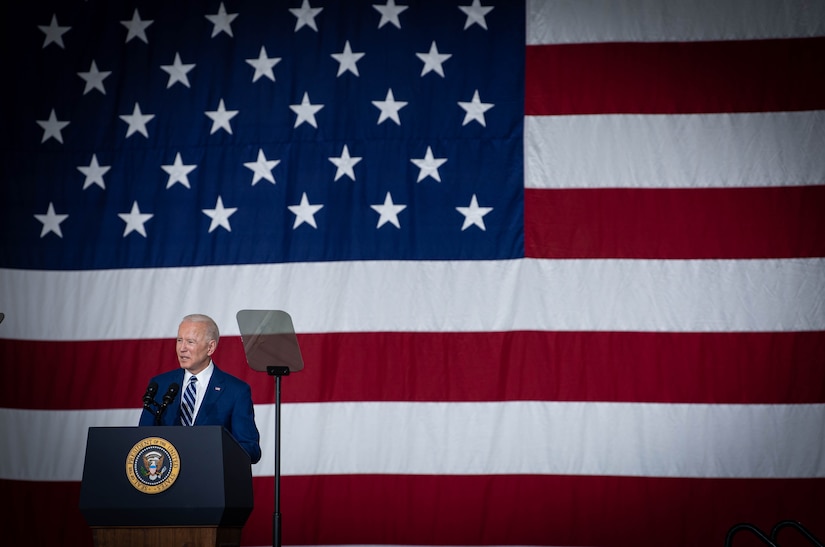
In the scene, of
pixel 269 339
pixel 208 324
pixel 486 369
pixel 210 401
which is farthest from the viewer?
pixel 486 369

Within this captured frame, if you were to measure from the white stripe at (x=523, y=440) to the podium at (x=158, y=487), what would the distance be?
6.04 feet

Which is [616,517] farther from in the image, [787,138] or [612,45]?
[612,45]

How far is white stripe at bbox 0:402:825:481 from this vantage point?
441cm

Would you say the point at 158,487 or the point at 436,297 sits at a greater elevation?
the point at 436,297

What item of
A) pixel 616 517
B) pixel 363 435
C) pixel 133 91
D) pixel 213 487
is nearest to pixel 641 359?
pixel 616 517

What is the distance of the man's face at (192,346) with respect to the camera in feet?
10.9

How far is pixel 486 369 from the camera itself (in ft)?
15.1

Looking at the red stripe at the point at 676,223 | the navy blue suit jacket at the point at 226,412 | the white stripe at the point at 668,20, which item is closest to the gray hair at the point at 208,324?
the navy blue suit jacket at the point at 226,412

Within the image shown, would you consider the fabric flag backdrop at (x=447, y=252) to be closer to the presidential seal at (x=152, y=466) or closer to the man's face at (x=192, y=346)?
the man's face at (x=192, y=346)

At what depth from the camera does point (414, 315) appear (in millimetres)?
4676

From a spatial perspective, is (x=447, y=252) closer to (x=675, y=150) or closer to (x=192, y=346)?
(x=675, y=150)

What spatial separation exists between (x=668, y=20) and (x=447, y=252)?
1721 mm

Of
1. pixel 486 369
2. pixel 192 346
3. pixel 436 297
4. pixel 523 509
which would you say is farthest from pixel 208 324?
pixel 523 509

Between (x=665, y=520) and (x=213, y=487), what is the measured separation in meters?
2.58
